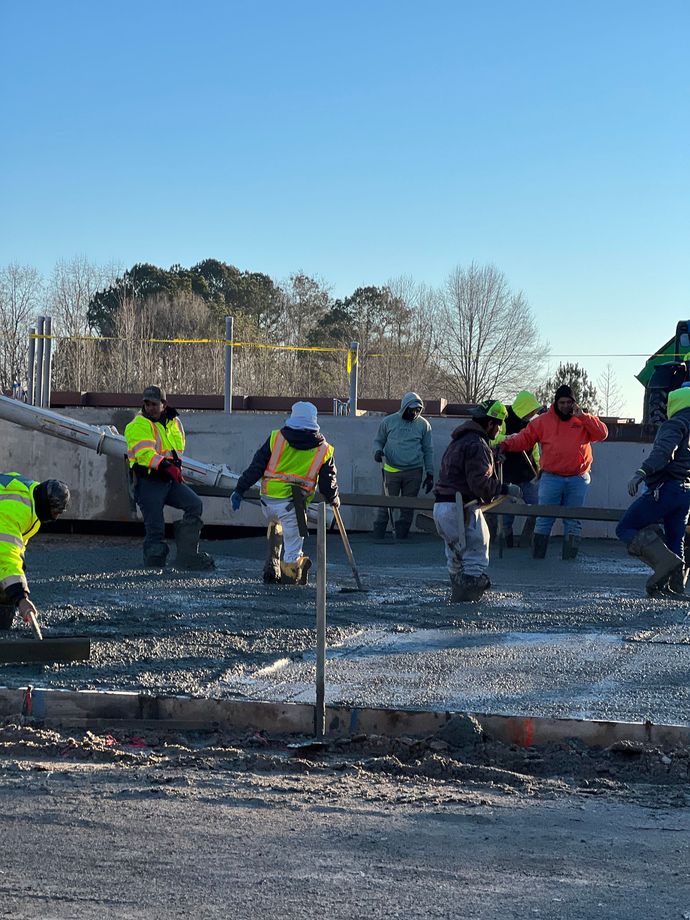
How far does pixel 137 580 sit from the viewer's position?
12344 millimetres

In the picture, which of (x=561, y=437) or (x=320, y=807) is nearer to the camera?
(x=320, y=807)

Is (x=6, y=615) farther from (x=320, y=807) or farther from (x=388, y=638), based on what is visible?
(x=320, y=807)

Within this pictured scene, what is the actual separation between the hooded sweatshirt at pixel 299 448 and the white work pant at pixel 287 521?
0.79 feet

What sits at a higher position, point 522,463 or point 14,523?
point 522,463

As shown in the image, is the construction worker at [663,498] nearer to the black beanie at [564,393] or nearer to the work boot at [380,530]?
the black beanie at [564,393]

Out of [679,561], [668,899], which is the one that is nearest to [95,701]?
[668,899]

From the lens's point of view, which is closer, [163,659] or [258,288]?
[163,659]

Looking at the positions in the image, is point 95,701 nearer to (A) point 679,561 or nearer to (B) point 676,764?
(B) point 676,764

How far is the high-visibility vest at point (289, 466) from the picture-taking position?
474 inches

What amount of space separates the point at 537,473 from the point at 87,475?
689 cm

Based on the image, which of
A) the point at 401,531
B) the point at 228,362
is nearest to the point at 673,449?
the point at 401,531

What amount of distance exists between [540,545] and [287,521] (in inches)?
166

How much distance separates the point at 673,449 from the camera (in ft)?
37.7

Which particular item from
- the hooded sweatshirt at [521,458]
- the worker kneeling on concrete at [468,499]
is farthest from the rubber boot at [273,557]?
the hooded sweatshirt at [521,458]
